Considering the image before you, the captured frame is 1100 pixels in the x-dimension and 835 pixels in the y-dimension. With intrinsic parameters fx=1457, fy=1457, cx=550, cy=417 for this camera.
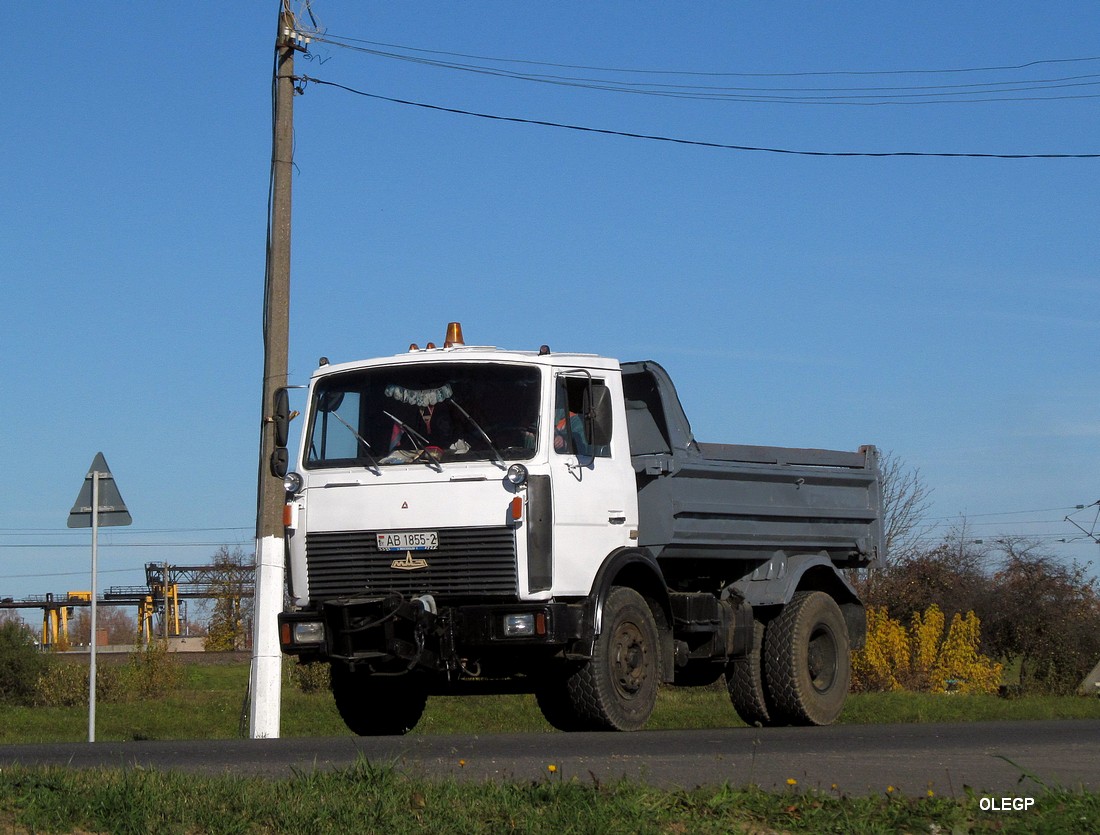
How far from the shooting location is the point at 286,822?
549cm

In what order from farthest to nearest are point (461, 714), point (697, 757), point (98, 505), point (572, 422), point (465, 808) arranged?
point (461, 714) < point (98, 505) < point (572, 422) < point (697, 757) < point (465, 808)

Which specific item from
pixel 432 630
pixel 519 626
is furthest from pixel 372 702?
pixel 519 626

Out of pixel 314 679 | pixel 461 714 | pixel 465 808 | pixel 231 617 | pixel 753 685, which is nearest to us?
pixel 465 808

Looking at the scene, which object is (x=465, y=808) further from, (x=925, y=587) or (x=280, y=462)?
(x=925, y=587)

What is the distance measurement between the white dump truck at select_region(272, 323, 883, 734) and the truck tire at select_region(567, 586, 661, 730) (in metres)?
0.02

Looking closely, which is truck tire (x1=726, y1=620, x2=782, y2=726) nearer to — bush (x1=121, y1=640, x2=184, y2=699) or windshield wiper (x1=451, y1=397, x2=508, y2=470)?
windshield wiper (x1=451, y1=397, x2=508, y2=470)

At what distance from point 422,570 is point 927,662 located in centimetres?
1789

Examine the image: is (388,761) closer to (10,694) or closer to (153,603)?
(10,694)

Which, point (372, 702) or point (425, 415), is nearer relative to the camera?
point (425, 415)

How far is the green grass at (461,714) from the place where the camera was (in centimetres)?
1870

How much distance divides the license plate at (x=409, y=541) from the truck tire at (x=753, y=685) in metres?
3.80

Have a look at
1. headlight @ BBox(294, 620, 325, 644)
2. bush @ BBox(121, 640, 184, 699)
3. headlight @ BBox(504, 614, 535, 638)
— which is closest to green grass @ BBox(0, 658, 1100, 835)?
headlight @ BBox(504, 614, 535, 638)

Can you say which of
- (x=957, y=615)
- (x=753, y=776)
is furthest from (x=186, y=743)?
(x=957, y=615)

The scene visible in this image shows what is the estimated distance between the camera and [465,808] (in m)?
5.71
